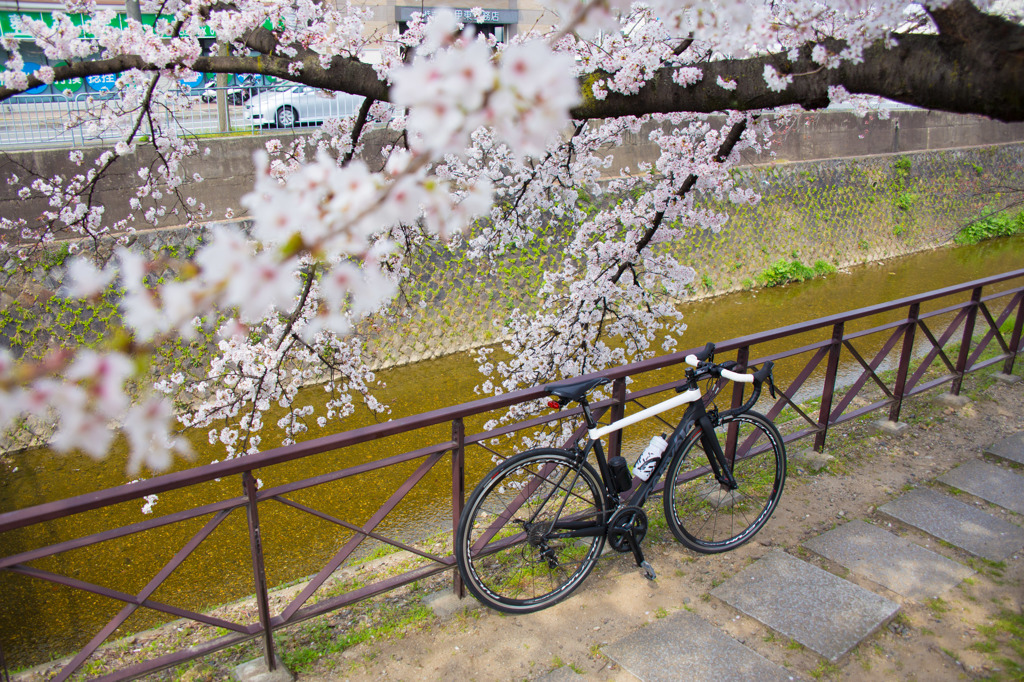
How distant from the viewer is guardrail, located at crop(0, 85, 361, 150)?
16.6 ft

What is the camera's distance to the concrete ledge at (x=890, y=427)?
4652 millimetres

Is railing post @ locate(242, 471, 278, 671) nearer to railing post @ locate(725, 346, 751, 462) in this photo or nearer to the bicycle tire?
the bicycle tire

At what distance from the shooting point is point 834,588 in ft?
9.96

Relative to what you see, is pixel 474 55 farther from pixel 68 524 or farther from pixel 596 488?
pixel 68 524

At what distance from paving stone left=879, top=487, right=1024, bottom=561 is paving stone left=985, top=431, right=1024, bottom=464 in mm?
823

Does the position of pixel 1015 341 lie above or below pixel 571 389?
below

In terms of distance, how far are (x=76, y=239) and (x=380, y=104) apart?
14.0 ft

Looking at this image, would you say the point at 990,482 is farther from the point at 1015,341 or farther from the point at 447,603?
the point at 447,603

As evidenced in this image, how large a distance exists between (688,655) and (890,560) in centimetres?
129

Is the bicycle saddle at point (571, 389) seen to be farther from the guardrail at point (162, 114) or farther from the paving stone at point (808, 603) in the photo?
the guardrail at point (162, 114)

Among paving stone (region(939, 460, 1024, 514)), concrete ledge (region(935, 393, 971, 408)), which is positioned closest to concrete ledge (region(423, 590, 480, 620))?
paving stone (region(939, 460, 1024, 514))

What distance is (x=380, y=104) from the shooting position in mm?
4090

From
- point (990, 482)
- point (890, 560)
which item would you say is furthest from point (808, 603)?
point (990, 482)

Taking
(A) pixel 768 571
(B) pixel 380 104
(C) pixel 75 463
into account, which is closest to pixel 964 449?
(A) pixel 768 571
